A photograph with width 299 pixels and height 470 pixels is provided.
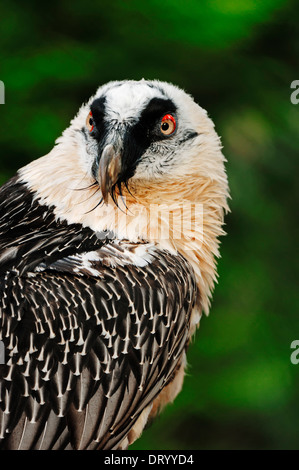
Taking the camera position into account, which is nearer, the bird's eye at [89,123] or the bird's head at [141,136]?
the bird's head at [141,136]

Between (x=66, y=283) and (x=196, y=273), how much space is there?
2.18ft

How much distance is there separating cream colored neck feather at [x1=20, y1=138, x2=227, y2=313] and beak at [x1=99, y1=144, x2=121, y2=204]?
0.21m

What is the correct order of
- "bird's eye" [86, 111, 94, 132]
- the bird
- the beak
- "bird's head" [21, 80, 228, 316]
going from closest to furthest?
the bird < the beak < "bird's head" [21, 80, 228, 316] < "bird's eye" [86, 111, 94, 132]

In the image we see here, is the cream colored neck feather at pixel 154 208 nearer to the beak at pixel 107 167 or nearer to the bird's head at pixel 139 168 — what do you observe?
the bird's head at pixel 139 168

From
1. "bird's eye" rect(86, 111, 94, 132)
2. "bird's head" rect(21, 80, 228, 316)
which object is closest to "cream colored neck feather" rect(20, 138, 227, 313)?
"bird's head" rect(21, 80, 228, 316)

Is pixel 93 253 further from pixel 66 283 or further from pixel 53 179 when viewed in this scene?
pixel 53 179

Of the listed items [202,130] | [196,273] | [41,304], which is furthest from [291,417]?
[41,304]

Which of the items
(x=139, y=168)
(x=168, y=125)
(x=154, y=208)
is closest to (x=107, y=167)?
(x=139, y=168)

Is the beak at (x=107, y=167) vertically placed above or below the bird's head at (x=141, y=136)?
below

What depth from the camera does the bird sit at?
2.74 meters

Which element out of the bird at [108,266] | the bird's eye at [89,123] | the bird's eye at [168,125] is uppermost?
the bird's eye at [168,125]

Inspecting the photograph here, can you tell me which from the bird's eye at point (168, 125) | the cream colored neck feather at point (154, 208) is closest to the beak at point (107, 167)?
the cream colored neck feather at point (154, 208)

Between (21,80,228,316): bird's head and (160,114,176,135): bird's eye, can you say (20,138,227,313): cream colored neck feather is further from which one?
(160,114,176,135): bird's eye

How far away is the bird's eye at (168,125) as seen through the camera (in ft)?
10.5
